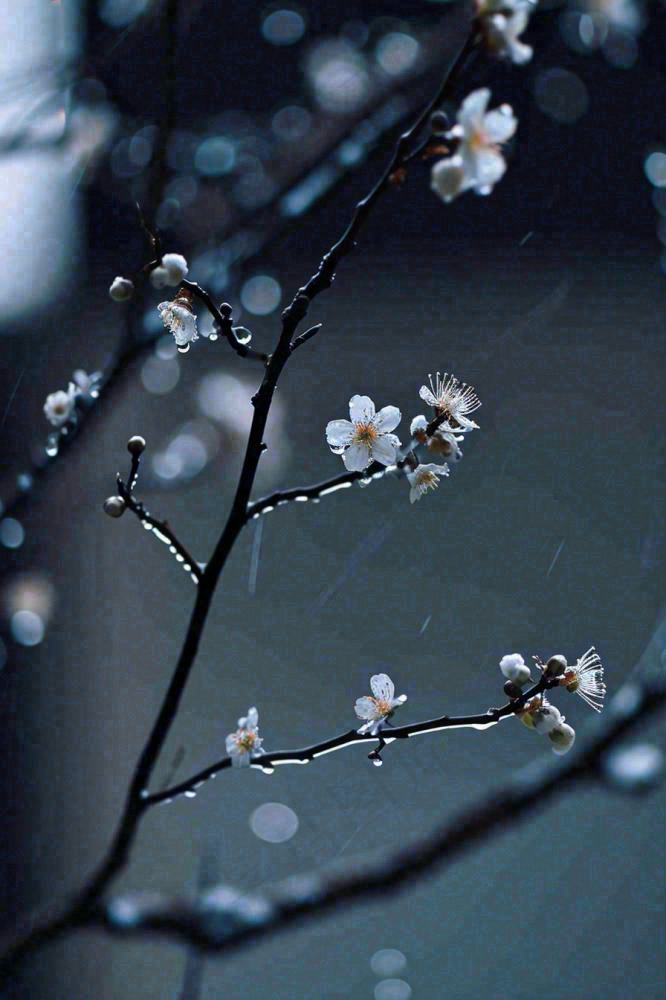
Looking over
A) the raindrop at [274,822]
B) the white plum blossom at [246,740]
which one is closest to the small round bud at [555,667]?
the white plum blossom at [246,740]

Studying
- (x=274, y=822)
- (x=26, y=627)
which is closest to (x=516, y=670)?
(x=274, y=822)

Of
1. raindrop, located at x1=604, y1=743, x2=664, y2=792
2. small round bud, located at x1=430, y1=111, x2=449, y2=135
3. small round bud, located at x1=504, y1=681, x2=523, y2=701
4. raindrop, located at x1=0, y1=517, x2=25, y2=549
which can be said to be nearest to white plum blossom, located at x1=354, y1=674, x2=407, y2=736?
small round bud, located at x1=504, y1=681, x2=523, y2=701

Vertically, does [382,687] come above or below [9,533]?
below

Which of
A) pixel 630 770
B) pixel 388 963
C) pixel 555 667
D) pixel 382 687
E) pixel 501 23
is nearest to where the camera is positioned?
pixel 630 770

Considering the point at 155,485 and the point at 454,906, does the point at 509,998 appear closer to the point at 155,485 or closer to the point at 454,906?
the point at 454,906

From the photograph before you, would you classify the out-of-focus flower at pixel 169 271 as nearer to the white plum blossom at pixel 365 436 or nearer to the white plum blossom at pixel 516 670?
the white plum blossom at pixel 365 436

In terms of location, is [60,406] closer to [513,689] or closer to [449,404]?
[449,404]

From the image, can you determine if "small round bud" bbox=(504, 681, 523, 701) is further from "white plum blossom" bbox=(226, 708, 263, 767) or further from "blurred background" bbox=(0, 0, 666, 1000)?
"blurred background" bbox=(0, 0, 666, 1000)
